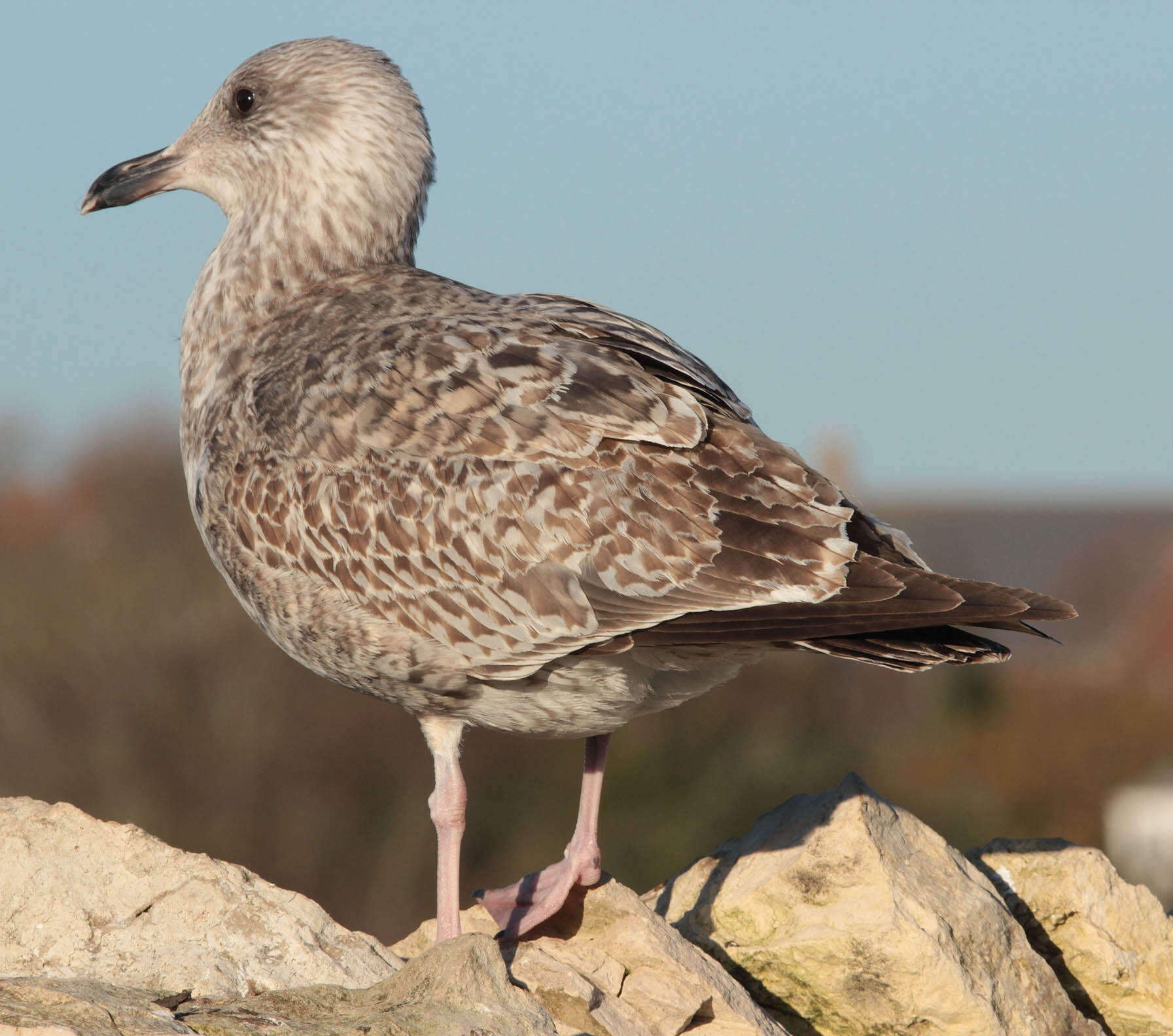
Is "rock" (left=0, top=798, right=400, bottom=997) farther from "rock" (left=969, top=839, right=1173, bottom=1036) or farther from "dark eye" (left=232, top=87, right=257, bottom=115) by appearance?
"dark eye" (left=232, top=87, right=257, bottom=115)

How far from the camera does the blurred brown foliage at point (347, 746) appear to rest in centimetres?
3856

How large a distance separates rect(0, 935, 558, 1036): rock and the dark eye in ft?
17.4

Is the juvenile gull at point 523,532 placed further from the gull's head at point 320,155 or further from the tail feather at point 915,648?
the gull's head at point 320,155

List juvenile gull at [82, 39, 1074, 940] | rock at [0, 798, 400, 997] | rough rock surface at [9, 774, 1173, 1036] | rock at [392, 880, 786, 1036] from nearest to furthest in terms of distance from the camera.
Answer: rough rock surface at [9, 774, 1173, 1036] → rock at [0, 798, 400, 997] → rock at [392, 880, 786, 1036] → juvenile gull at [82, 39, 1074, 940]

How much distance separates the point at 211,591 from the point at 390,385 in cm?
3439

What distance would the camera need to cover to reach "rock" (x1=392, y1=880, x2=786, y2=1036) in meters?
6.41

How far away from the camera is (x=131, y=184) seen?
896 centimetres

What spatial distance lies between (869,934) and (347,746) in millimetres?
36169

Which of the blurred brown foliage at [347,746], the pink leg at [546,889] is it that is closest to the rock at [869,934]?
the pink leg at [546,889]

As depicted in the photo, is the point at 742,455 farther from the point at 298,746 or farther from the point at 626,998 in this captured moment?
the point at 298,746

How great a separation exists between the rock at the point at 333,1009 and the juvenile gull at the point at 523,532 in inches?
65.0

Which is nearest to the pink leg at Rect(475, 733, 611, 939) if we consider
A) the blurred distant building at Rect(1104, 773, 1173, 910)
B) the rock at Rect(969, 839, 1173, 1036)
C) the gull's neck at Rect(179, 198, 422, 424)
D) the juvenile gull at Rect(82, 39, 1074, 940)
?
the juvenile gull at Rect(82, 39, 1074, 940)

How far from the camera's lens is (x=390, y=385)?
709 cm

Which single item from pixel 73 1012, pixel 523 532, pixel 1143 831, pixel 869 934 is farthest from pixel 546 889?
pixel 1143 831
